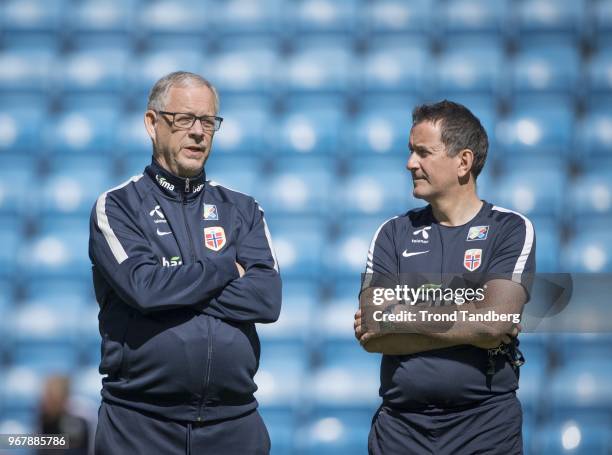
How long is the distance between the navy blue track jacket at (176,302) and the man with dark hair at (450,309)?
0.31 meters

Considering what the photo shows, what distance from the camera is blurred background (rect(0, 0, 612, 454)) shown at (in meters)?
4.91

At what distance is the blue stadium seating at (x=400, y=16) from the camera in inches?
241

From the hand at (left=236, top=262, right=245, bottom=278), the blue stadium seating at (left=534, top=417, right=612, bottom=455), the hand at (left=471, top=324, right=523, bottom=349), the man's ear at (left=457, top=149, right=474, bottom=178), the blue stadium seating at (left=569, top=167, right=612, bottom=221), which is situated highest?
the blue stadium seating at (left=569, top=167, right=612, bottom=221)

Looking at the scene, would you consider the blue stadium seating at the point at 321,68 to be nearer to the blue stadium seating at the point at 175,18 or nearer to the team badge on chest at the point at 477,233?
the blue stadium seating at the point at 175,18

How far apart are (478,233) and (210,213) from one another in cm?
70

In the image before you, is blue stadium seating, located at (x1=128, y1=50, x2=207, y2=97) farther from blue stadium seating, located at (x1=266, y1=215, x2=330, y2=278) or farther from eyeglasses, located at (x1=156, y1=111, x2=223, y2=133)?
eyeglasses, located at (x1=156, y1=111, x2=223, y2=133)

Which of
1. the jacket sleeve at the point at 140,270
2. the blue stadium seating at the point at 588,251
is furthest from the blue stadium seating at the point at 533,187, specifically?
the jacket sleeve at the point at 140,270

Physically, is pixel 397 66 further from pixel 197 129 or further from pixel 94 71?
pixel 197 129

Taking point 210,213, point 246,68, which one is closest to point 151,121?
point 210,213

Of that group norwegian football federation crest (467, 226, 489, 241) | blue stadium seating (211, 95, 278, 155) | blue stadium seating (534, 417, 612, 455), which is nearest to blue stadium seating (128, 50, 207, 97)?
blue stadium seating (211, 95, 278, 155)

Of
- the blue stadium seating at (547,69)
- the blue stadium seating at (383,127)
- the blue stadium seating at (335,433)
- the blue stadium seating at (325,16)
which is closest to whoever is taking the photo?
the blue stadium seating at (335,433)

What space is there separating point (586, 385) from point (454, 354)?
270 cm

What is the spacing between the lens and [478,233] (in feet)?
7.95

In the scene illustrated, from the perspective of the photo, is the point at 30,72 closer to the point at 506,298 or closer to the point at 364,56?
the point at 364,56
